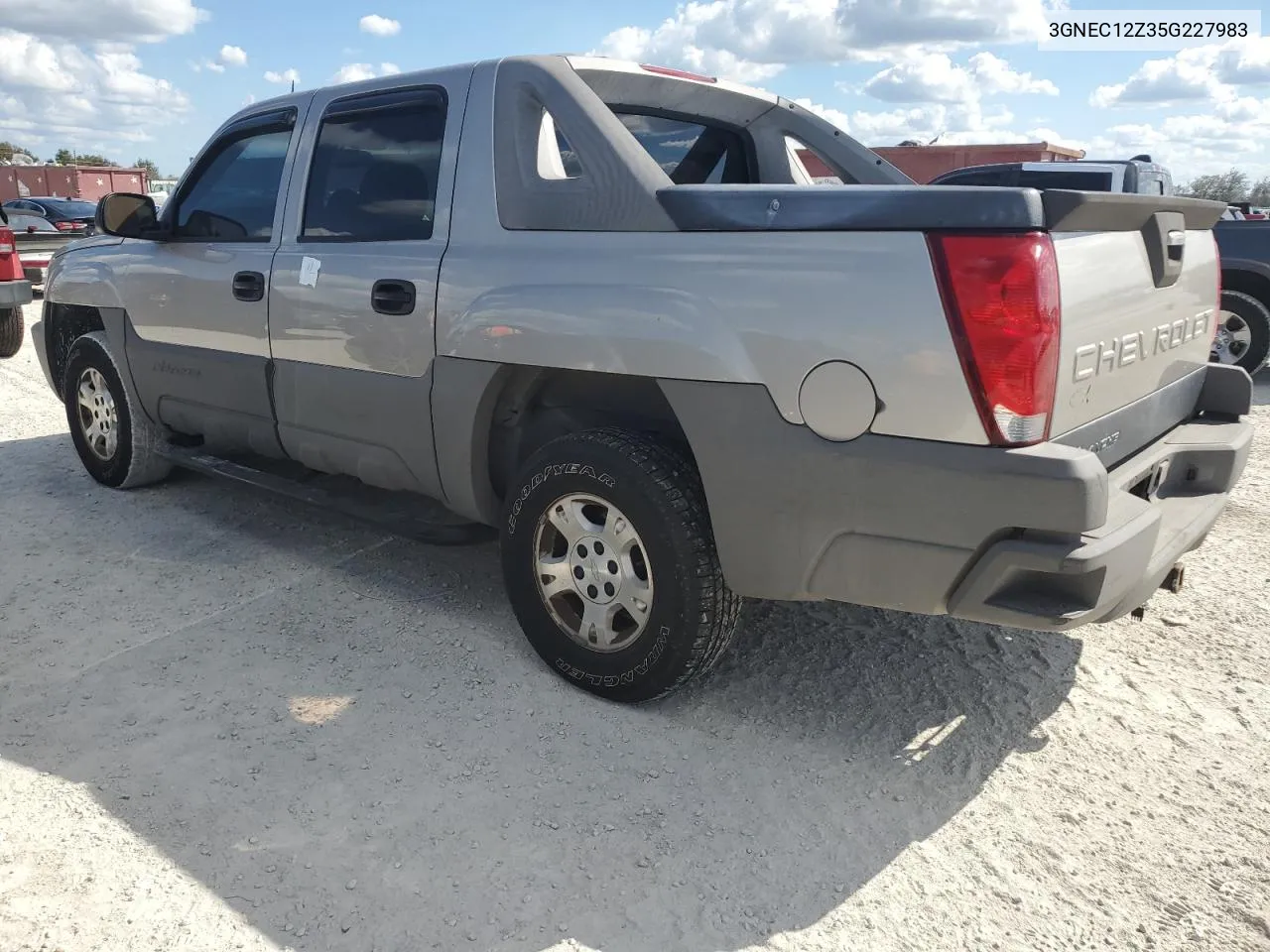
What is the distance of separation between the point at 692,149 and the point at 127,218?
255 cm

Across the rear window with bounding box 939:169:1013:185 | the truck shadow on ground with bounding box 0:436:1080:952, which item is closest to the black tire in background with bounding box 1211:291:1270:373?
the rear window with bounding box 939:169:1013:185

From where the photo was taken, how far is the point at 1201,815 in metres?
2.64

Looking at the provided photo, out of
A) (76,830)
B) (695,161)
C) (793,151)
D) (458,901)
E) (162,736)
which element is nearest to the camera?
(458,901)

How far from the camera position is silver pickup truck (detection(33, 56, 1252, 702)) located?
237 cm

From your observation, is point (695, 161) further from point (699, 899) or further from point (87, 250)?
point (87, 250)

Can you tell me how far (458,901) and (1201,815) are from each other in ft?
6.30

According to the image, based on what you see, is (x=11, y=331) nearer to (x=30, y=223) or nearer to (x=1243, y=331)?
(x=1243, y=331)

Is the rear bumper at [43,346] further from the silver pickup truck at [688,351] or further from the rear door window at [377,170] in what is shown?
the rear door window at [377,170]

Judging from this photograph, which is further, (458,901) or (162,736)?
(162,736)

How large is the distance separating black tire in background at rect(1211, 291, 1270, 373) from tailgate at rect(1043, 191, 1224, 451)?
228 inches

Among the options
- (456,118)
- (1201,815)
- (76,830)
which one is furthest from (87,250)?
(1201,815)

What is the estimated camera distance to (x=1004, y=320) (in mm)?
2289

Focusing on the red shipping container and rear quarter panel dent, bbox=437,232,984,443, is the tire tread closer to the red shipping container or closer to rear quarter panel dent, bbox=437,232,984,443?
rear quarter panel dent, bbox=437,232,984,443

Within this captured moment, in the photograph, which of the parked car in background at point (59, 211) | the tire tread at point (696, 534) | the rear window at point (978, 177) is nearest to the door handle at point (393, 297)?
the tire tread at point (696, 534)
